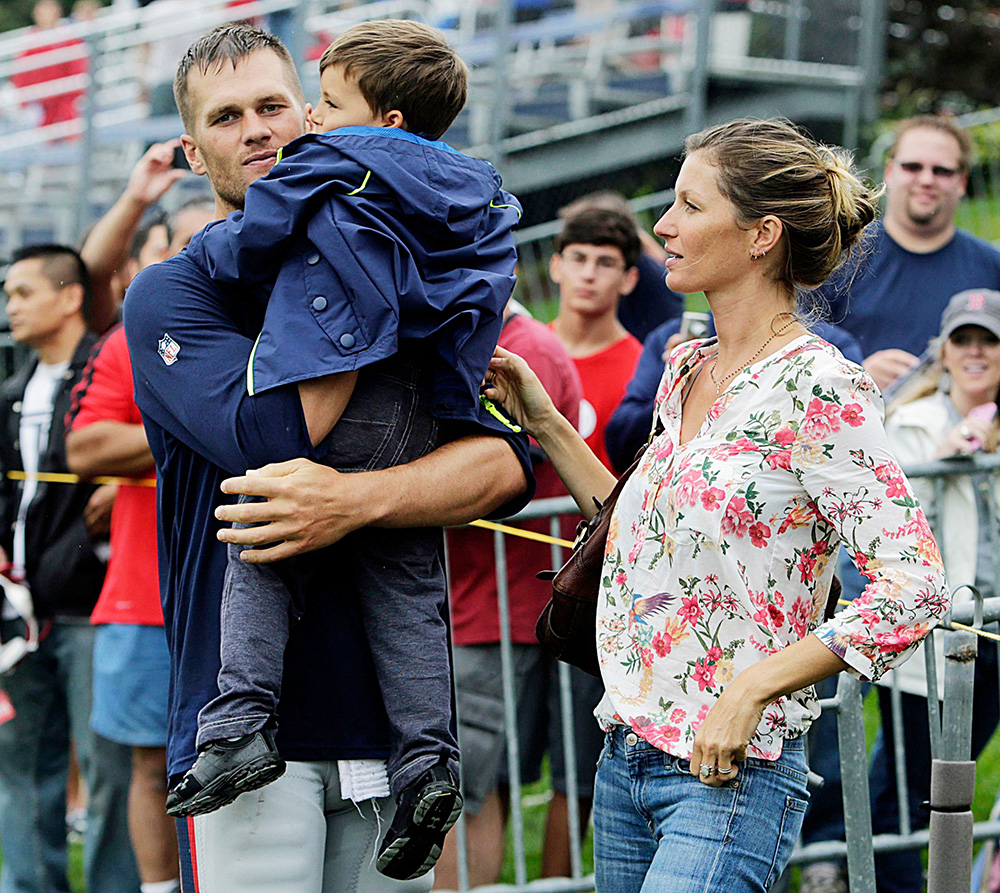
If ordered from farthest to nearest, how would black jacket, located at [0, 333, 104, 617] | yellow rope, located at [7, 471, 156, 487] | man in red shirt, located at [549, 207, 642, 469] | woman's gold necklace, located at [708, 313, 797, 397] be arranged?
man in red shirt, located at [549, 207, 642, 469], black jacket, located at [0, 333, 104, 617], yellow rope, located at [7, 471, 156, 487], woman's gold necklace, located at [708, 313, 797, 397]

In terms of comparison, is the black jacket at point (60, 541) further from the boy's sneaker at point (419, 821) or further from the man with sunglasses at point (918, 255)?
the man with sunglasses at point (918, 255)

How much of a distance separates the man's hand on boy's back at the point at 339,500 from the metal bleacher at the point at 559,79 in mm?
7375

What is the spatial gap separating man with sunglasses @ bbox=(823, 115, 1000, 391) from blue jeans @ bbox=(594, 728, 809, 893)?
10.1 ft

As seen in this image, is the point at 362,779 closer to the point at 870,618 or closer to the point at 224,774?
the point at 224,774

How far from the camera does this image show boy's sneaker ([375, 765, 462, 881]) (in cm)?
232

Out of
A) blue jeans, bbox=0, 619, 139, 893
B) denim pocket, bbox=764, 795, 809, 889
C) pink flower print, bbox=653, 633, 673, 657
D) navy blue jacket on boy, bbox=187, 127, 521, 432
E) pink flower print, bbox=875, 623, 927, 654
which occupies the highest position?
navy blue jacket on boy, bbox=187, 127, 521, 432

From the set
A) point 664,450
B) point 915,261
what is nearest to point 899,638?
point 664,450

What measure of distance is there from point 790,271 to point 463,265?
2.12 feet

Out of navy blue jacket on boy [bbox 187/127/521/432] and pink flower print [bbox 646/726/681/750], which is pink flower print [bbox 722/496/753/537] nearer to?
pink flower print [bbox 646/726/681/750]

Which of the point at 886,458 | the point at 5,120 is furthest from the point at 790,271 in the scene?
the point at 5,120

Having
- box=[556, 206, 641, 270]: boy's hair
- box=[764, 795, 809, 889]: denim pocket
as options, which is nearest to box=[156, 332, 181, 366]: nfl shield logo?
box=[764, 795, 809, 889]: denim pocket

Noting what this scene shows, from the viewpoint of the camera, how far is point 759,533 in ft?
7.95

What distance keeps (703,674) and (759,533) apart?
277mm

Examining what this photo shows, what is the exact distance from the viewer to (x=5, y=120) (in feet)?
38.4
